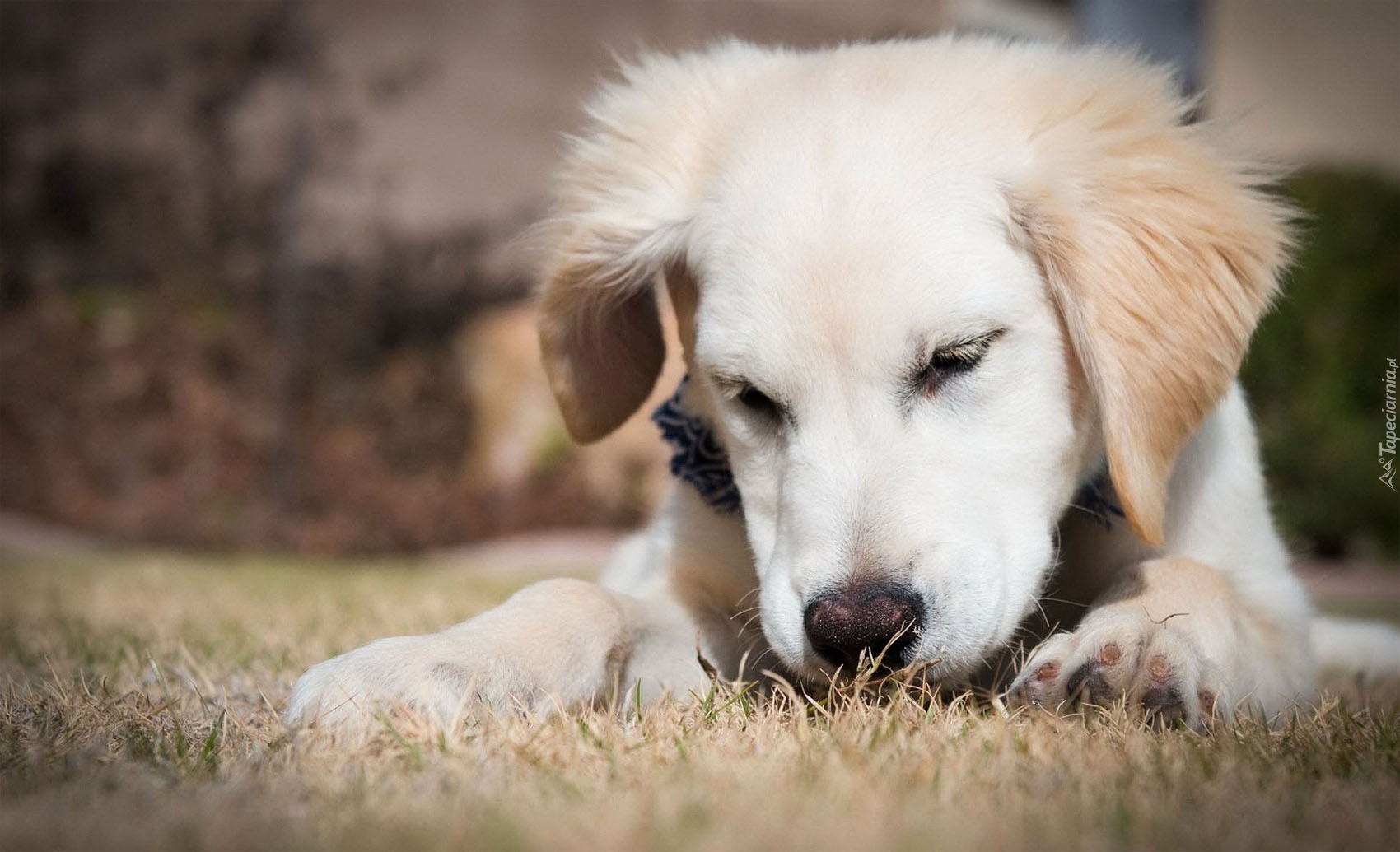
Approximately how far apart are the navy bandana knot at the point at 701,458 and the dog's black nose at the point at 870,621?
2.54 ft

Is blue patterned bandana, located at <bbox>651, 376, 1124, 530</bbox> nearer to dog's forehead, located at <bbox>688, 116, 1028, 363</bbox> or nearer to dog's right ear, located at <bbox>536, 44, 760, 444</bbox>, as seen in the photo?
dog's right ear, located at <bbox>536, 44, 760, 444</bbox>

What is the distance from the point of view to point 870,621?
212cm

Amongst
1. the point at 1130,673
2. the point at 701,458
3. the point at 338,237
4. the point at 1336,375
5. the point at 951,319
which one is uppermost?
the point at 338,237

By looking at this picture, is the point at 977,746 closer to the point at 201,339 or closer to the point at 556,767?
the point at 556,767

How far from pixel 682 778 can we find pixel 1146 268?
4.61ft

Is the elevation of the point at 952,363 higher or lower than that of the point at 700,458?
higher

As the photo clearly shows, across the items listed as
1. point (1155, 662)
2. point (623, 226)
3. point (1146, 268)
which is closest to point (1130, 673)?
point (1155, 662)

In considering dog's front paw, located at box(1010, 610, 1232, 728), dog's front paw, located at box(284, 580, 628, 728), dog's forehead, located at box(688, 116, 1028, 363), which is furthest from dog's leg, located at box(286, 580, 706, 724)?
dog's front paw, located at box(1010, 610, 1232, 728)

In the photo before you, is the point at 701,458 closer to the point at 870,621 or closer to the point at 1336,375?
the point at 870,621

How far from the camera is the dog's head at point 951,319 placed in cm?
225

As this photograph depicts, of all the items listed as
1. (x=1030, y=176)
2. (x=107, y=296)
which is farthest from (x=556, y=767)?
(x=107, y=296)

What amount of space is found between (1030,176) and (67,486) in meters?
9.31

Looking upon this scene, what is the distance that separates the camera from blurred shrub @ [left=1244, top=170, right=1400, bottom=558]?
8.40m

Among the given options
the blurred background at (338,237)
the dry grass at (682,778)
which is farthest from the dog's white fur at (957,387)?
the blurred background at (338,237)
